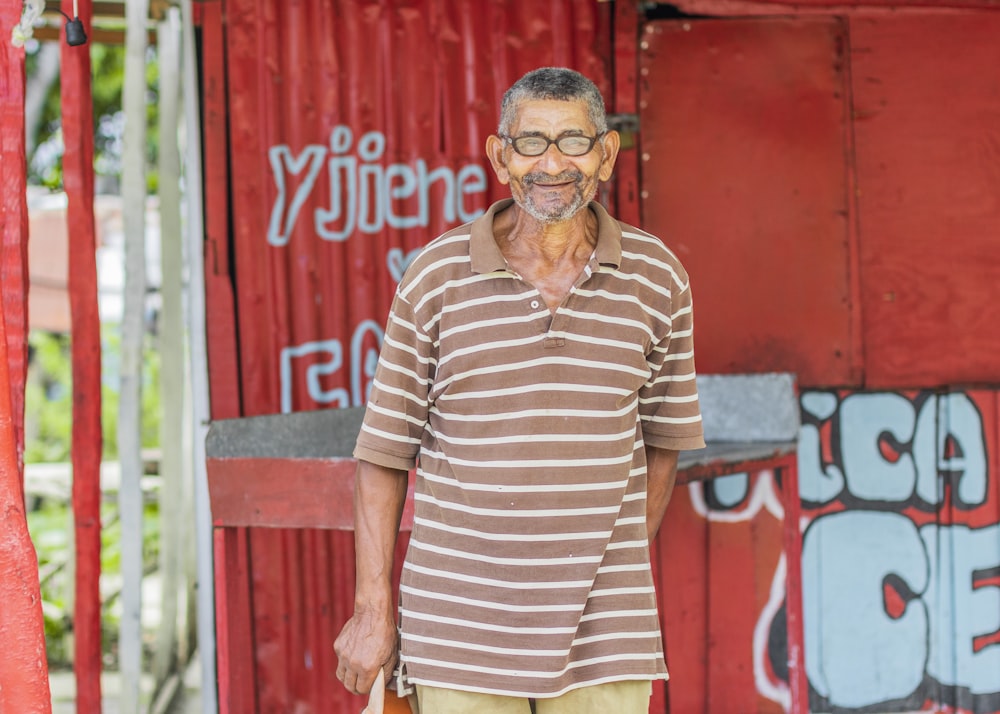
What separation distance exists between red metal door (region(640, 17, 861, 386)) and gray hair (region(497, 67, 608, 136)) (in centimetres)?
191

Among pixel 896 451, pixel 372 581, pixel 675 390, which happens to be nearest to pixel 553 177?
pixel 675 390

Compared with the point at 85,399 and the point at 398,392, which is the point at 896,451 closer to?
the point at 398,392

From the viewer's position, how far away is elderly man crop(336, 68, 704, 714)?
183 cm

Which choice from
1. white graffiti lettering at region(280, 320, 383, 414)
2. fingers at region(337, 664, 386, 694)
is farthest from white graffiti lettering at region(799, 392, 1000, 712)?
fingers at region(337, 664, 386, 694)

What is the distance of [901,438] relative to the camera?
12.3 ft

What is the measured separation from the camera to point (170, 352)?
13.2 ft

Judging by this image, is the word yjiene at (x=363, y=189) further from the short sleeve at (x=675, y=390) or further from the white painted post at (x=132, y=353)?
the short sleeve at (x=675, y=390)

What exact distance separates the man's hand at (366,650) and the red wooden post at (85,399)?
1.43m

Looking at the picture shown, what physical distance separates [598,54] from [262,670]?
2574 mm

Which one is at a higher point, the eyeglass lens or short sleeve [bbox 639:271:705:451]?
the eyeglass lens

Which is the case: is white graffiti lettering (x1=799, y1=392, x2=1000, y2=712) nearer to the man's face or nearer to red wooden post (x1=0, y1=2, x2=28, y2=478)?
the man's face

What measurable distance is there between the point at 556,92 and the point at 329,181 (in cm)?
A: 194

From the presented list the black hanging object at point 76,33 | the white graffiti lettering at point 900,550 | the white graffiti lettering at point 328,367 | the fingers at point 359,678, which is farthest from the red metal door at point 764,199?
the fingers at point 359,678

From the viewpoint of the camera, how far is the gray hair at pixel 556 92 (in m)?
1.88
